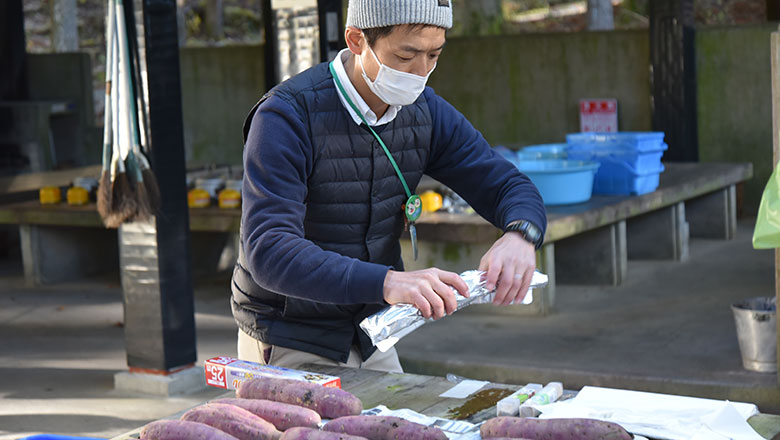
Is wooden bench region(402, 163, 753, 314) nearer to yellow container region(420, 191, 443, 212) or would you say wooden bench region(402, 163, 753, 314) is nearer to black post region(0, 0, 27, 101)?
yellow container region(420, 191, 443, 212)

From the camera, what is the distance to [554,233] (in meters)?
6.70

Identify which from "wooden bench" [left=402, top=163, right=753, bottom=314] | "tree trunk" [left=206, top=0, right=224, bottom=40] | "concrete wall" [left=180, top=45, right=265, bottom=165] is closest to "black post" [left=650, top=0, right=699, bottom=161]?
"wooden bench" [left=402, top=163, right=753, bottom=314]

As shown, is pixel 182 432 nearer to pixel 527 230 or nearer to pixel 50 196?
pixel 527 230

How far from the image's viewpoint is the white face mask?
2664mm

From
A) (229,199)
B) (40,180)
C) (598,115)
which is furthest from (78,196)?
(598,115)

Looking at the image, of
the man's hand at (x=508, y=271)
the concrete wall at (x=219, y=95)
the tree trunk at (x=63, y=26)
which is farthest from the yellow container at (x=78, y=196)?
the tree trunk at (x=63, y=26)

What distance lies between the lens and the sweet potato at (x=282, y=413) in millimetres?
2330

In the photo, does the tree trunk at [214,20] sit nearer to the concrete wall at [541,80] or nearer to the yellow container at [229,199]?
the concrete wall at [541,80]

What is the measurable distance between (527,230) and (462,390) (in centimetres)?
46

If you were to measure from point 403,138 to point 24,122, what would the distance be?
9.64 metres

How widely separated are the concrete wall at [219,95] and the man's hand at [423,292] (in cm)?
1113

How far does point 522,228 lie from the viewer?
276 cm

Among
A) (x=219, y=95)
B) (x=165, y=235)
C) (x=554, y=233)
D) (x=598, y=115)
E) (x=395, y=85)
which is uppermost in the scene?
(x=395, y=85)

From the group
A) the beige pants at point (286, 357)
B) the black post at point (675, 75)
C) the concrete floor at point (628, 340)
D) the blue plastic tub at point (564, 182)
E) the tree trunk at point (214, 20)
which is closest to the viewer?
the beige pants at point (286, 357)
